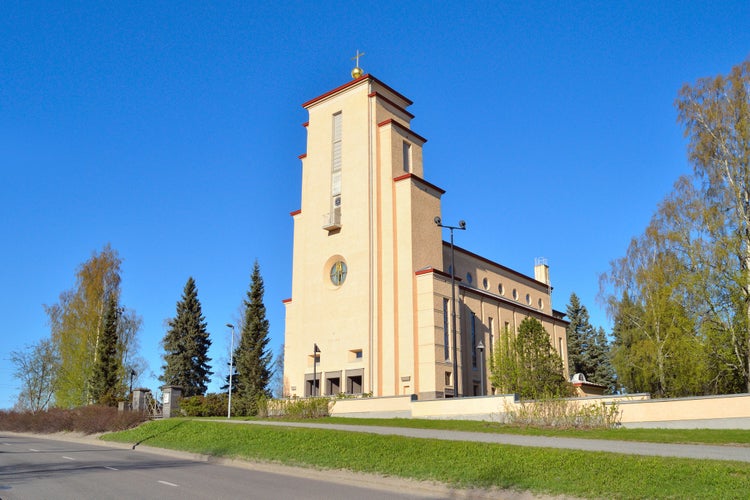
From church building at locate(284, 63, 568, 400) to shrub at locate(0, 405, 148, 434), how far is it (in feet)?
35.2

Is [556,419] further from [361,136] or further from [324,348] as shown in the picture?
[361,136]

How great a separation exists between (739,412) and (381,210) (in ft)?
82.4

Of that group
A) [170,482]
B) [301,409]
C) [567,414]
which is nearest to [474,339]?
[301,409]

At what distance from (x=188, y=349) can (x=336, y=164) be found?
21.4 metres

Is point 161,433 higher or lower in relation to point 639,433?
lower

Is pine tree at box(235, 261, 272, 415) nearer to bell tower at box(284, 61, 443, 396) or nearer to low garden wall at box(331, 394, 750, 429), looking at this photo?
bell tower at box(284, 61, 443, 396)

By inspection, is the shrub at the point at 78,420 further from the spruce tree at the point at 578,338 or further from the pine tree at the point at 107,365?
the spruce tree at the point at 578,338

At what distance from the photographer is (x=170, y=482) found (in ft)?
44.5

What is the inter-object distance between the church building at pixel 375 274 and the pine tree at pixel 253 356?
243 inches

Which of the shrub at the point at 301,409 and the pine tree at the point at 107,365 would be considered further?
the pine tree at the point at 107,365

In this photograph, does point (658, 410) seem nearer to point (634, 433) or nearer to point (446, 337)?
point (634, 433)

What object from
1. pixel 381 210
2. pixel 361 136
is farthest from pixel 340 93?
pixel 381 210

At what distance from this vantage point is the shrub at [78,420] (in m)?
29.3

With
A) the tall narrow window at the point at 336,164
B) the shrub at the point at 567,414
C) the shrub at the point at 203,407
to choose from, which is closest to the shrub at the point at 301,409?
the shrub at the point at 203,407
